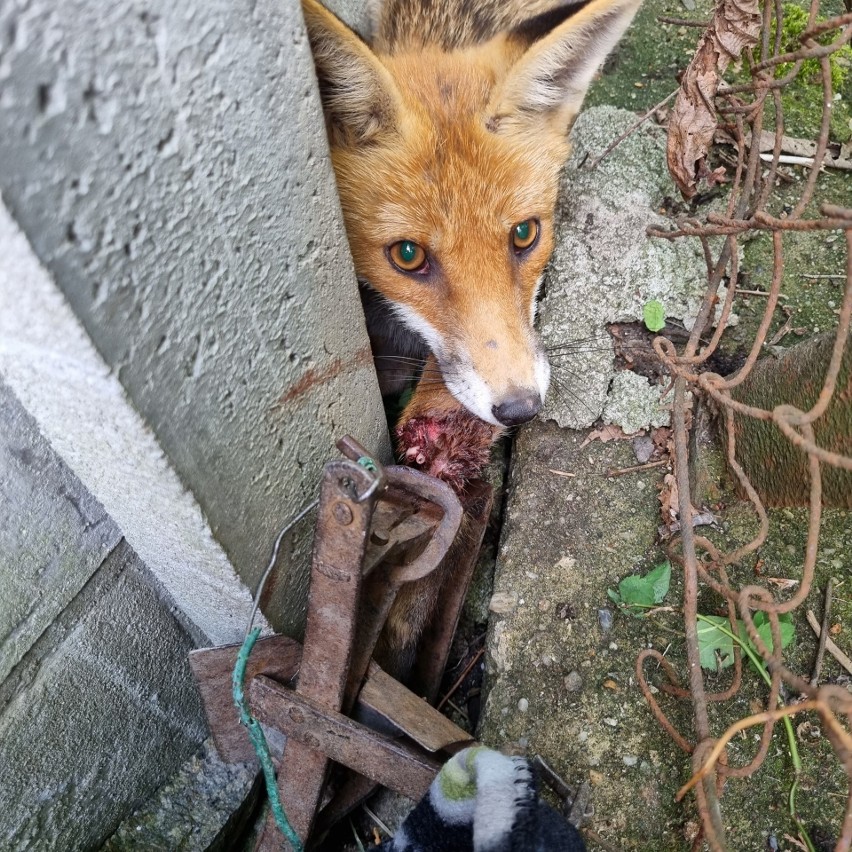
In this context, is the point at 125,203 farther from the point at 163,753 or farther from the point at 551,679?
the point at 163,753

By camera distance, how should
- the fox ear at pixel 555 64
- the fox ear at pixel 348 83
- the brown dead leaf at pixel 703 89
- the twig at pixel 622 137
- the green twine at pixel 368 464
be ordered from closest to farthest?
the green twine at pixel 368 464, the fox ear at pixel 348 83, the fox ear at pixel 555 64, the brown dead leaf at pixel 703 89, the twig at pixel 622 137

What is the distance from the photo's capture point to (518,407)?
6.68ft

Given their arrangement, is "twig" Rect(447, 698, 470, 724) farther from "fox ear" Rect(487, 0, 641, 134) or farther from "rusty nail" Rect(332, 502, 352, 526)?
"fox ear" Rect(487, 0, 641, 134)

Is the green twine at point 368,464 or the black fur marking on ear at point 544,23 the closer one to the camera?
the green twine at point 368,464

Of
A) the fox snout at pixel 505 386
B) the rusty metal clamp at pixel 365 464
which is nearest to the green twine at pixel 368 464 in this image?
the rusty metal clamp at pixel 365 464

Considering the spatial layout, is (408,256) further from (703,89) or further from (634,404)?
(703,89)

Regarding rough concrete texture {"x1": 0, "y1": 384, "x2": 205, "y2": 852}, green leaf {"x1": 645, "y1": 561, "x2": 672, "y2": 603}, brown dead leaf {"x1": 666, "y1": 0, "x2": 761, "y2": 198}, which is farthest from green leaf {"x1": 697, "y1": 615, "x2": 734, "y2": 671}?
brown dead leaf {"x1": 666, "y1": 0, "x2": 761, "y2": 198}

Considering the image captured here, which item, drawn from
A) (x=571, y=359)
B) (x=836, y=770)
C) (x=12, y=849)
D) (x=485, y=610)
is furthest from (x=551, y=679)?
(x=12, y=849)

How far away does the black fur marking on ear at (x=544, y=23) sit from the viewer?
6.60ft

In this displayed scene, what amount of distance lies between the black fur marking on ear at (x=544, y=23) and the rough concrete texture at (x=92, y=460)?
5.39 feet

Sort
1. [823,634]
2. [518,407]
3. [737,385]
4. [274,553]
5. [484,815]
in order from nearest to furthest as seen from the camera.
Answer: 1. [484,815]
2. [274,553]
3. [823,634]
4. [737,385]
5. [518,407]

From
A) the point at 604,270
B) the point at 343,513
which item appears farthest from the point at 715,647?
the point at 604,270

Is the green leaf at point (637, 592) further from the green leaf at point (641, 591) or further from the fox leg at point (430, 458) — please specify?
the fox leg at point (430, 458)

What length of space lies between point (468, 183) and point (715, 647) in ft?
4.72
